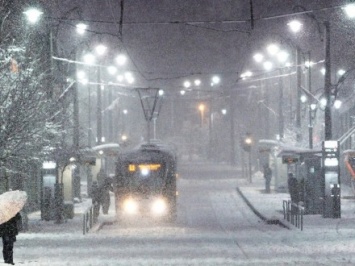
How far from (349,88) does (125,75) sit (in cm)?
3906

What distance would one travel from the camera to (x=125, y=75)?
11844 cm

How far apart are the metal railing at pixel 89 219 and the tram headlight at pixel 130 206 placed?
144cm

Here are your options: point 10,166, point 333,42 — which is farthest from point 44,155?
point 333,42

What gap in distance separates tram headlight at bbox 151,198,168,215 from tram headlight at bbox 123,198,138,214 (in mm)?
728

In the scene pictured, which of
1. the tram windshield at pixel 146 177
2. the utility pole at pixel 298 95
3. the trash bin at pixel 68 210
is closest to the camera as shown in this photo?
the tram windshield at pixel 146 177

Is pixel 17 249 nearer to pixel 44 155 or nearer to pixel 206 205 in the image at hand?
pixel 44 155

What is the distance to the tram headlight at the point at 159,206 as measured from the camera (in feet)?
149

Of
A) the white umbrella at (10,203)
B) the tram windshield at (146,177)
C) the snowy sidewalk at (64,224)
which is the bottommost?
the snowy sidewalk at (64,224)

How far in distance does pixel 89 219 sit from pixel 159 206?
16.7 ft

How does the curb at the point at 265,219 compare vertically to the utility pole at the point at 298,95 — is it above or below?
below

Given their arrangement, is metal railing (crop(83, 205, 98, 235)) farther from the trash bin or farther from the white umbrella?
the white umbrella

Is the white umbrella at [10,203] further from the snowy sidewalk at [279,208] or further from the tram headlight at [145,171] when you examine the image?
the tram headlight at [145,171]

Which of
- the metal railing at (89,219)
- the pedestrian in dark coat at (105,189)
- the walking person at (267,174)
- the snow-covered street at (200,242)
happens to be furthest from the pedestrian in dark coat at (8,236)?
the walking person at (267,174)

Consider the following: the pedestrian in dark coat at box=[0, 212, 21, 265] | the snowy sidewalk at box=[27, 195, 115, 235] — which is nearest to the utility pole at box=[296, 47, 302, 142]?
the snowy sidewalk at box=[27, 195, 115, 235]
